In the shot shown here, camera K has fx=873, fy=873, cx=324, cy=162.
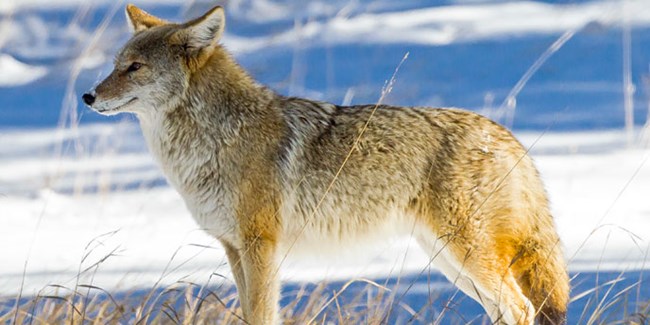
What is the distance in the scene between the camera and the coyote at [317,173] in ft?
15.3

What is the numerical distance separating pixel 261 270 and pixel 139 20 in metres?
1.75

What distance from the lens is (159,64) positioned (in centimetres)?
477

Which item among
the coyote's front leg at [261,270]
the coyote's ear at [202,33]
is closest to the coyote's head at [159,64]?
the coyote's ear at [202,33]

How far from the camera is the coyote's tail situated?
15.7 ft

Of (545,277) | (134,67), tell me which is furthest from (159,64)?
(545,277)

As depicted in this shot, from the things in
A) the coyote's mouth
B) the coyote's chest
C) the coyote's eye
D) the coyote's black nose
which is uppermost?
the coyote's eye

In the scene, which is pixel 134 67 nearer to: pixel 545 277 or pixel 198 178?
pixel 198 178

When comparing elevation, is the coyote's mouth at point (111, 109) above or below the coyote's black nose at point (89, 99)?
below

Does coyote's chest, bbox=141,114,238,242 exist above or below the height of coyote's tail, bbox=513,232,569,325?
above

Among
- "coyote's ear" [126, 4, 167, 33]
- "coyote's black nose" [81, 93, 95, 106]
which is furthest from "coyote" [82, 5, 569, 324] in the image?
"coyote's ear" [126, 4, 167, 33]

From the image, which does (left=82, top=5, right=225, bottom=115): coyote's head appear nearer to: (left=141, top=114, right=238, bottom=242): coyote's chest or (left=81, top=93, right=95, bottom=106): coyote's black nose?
(left=81, top=93, right=95, bottom=106): coyote's black nose

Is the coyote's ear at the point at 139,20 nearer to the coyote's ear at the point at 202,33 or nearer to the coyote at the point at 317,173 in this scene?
the coyote at the point at 317,173

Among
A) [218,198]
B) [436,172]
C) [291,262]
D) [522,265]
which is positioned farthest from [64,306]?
[522,265]

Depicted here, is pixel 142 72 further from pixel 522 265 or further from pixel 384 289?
pixel 522 265
